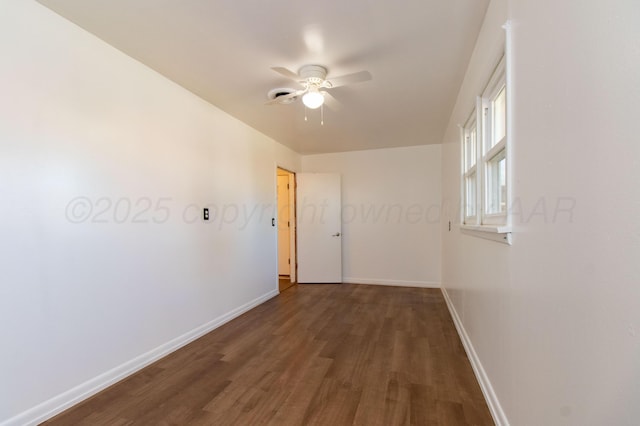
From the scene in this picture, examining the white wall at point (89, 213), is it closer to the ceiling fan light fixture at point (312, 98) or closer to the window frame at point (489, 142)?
the ceiling fan light fixture at point (312, 98)

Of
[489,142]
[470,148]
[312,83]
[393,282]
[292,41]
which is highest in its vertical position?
[292,41]

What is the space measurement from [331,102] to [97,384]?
3.11m

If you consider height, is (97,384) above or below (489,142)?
below

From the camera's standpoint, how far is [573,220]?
0.94m

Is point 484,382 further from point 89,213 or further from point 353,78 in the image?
point 89,213

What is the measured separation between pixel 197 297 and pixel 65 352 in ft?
4.01

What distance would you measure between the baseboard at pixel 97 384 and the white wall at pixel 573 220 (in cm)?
259

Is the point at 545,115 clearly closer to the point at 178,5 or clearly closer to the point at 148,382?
the point at 178,5

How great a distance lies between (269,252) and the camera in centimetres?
462

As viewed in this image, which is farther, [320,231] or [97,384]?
[320,231]

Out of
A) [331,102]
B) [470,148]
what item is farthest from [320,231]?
[470,148]

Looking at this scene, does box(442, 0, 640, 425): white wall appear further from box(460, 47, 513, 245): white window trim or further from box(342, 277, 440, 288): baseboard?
box(342, 277, 440, 288): baseboard

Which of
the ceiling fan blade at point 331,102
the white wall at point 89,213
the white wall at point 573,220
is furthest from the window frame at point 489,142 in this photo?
the white wall at point 89,213

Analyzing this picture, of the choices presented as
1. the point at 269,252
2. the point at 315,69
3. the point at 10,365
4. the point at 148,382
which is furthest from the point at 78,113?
the point at 269,252
